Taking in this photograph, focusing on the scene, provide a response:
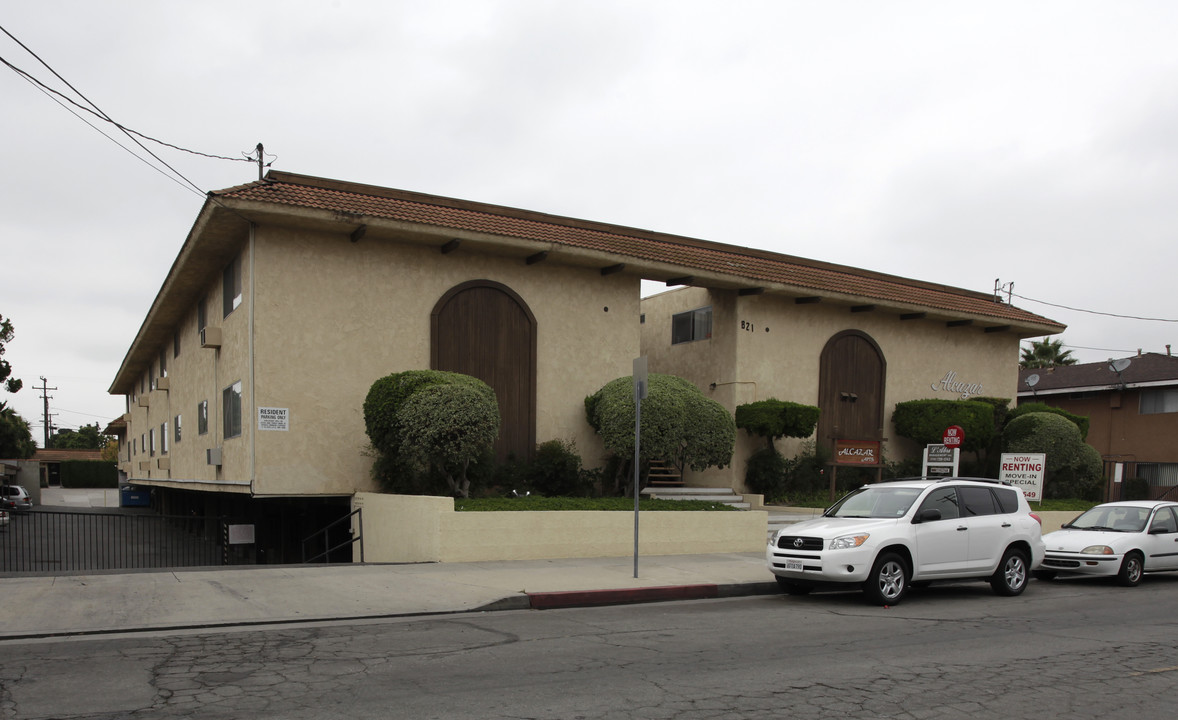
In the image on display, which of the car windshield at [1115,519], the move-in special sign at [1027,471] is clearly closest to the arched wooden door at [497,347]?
the car windshield at [1115,519]

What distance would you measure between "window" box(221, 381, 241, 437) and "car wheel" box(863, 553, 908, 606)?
12350 mm

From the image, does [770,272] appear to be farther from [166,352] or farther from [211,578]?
[166,352]

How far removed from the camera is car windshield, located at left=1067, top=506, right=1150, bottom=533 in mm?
14203

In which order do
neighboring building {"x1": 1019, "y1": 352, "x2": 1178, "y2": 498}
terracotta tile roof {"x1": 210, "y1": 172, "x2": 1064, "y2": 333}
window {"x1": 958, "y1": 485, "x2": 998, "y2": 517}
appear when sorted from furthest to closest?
neighboring building {"x1": 1019, "y1": 352, "x2": 1178, "y2": 498} < terracotta tile roof {"x1": 210, "y1": 172, "x2": 1064, "y2": 333} < window {"x1": 958, "y1": 485, "x2": 998, "y2": 517}

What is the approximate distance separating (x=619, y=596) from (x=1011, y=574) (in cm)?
564

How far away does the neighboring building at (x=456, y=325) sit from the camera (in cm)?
1656

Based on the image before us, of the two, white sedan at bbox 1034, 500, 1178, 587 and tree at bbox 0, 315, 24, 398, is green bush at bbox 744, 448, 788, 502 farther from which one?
tree at bbox 0, 315, 24, 398

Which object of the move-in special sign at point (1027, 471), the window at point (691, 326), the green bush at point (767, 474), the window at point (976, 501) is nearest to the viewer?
the window at point (976, 501)

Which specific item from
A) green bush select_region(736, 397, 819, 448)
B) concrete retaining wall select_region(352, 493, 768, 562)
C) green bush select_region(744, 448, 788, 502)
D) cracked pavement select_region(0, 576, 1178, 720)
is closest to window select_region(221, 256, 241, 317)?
concrete retaining wall select_region(352, 493, 768, 562)

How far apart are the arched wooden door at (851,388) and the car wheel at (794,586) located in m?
11.9

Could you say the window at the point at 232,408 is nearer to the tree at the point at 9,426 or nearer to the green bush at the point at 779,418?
the green bush at the point at 779,418

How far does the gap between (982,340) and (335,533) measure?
19.9 m

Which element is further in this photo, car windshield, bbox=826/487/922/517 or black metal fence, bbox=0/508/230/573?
black metal fence, bbox=0/508/230/573

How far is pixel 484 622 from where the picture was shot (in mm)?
9258
